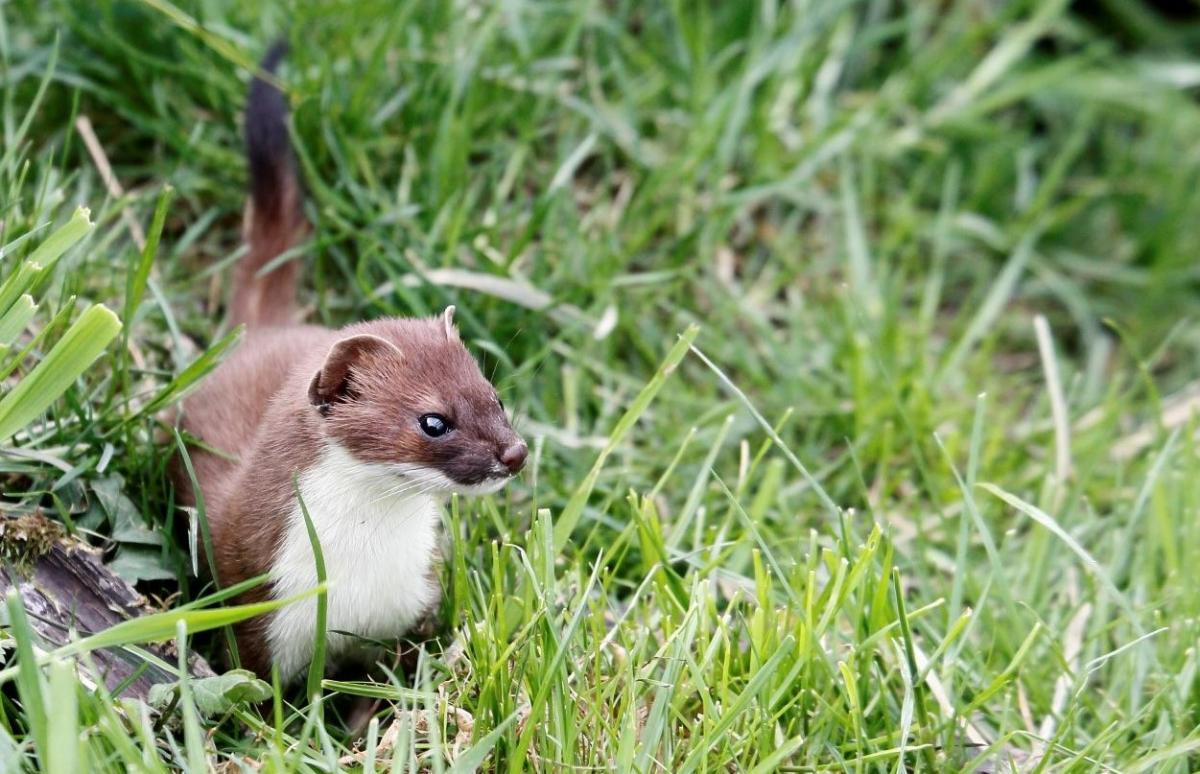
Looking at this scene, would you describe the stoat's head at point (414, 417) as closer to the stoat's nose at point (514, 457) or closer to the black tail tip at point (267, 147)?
the stoat's nose at point (514, 457)

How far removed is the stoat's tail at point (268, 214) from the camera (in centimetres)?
383

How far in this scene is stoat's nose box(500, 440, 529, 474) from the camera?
9.52 ft

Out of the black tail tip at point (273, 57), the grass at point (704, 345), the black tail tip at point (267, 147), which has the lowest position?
the grass at point (704, 345)

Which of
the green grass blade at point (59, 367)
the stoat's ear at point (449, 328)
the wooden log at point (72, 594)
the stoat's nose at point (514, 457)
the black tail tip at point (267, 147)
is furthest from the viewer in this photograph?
the black tail tip at point (267, 147)

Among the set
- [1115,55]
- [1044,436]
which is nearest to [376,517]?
[1044,436]

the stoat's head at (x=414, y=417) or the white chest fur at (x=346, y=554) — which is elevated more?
the stoat's head at (x=414, y=417)

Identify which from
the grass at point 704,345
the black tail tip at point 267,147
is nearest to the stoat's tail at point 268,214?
the black tail tip at point 267,147

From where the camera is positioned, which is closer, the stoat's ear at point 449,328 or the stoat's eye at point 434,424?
the stoat's eye at point 434,424

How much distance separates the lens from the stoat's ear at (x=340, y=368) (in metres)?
2.92

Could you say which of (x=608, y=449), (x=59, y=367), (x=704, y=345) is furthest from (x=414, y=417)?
(x=704, y=345)

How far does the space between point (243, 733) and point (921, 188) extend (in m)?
3.55

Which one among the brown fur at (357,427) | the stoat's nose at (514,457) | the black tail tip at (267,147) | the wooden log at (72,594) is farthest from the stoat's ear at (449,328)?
the black tail tip at (267,147)

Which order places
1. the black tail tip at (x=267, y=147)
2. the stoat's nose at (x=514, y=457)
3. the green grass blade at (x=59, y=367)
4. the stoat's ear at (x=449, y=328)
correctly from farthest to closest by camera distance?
the black tail tip at (x=267, y=147)
the stoat's ear at (x=449, y=328)
the stoat's nose at (x=514, y=457)
the green grass blade at (x=59, y=367)

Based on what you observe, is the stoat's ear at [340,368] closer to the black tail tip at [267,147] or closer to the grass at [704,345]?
the grass at [704,345]
